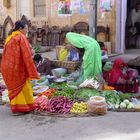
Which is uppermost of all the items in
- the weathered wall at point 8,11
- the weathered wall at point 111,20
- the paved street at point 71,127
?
the weathered wall at point 8,11

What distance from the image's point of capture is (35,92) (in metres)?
8.55

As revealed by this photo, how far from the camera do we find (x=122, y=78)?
9.16 m

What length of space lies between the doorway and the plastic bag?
715 centimetres

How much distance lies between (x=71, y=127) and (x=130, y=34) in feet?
27.3

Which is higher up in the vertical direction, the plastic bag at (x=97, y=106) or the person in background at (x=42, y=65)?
the person in background at (x=42, y=65)

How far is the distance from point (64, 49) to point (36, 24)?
5.53m

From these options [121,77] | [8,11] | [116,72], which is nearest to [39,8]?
[8,11]

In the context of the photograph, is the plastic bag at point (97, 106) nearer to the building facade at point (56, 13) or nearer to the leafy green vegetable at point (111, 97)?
the leafy green vegetable at point (111, 97)

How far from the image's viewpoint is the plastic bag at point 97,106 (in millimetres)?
7090

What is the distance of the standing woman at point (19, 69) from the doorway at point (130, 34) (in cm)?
736

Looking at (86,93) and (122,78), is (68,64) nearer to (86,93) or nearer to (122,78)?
(122,78)

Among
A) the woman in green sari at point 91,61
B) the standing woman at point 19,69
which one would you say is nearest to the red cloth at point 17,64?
the standing woman at point 19,69

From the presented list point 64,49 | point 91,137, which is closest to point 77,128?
point 91,137

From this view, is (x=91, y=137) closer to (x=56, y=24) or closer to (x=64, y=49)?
(x=64, y=49)
